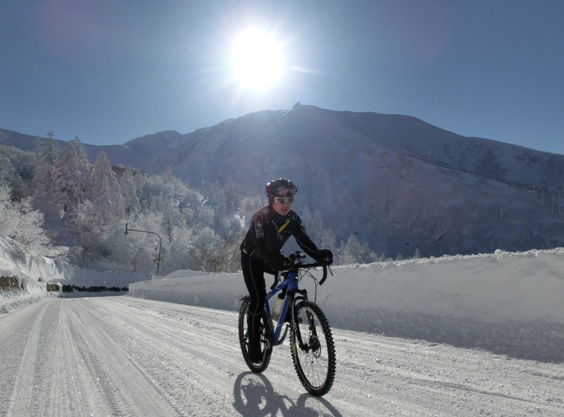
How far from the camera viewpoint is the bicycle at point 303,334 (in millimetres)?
3514

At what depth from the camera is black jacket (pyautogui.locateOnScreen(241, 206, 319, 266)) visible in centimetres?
406

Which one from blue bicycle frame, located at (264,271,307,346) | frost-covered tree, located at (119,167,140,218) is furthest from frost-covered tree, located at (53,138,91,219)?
blue bicycle frame, located at (264,271,307,346)

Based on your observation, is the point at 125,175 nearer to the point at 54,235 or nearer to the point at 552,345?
the point at 54,235

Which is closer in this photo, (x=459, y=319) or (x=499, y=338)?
(x=499, y=338)

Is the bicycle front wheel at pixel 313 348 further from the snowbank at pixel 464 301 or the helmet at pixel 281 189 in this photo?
the snowbank at pixel 464 301

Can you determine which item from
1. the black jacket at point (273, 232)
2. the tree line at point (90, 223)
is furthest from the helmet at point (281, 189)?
the tree line at point (90, 223)

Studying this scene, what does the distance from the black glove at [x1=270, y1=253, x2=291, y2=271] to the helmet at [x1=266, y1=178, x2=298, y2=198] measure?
2.37 feet

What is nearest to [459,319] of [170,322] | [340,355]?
[340,355]

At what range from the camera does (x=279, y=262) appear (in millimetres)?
3768

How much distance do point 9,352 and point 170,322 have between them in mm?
4194

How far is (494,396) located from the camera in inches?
136

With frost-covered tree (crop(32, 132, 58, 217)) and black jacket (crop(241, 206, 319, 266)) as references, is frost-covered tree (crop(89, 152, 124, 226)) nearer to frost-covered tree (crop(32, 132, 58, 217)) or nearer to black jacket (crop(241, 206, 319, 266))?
frost-covered tree (crop(32, 132, 58, 217))

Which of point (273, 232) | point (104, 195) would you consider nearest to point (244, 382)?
point (273, 232)

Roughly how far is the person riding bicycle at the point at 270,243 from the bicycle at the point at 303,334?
0.11 m
